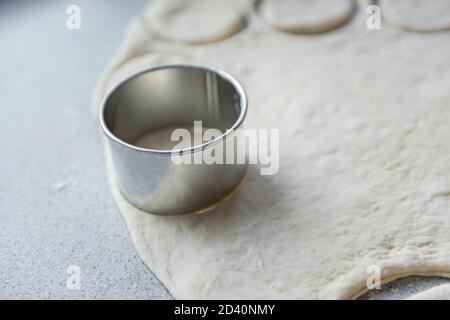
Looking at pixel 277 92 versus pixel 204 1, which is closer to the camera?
pixel 277 92

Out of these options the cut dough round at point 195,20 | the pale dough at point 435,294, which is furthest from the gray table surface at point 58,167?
the cut dough round at point 195,20

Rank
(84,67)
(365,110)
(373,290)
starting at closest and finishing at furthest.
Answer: (373,290)
(365,110)
(84,67)

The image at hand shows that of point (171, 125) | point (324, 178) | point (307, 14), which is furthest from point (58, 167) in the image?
point (307, 14)

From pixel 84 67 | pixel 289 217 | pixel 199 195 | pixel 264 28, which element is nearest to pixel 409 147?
pixel 289 217

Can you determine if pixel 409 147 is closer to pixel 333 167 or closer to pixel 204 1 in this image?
pixel 333 167

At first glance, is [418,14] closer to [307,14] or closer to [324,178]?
[307,14]

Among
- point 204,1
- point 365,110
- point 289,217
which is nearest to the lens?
point 289,217
